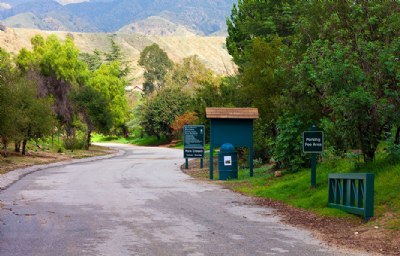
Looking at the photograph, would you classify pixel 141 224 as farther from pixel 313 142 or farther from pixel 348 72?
pixel 348 72

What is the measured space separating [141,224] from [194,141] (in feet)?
71.1

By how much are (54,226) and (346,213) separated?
633 centimetres

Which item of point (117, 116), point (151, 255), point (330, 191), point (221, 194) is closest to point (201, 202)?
point (221, 194)

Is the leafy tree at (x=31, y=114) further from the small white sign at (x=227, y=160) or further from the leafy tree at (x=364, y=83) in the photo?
the leafy tree at (x=364, y=83)

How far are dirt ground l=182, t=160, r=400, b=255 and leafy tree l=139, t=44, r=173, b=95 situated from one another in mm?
113019

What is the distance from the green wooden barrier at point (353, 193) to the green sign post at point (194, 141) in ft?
66.2

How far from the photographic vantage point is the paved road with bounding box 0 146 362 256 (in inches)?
384

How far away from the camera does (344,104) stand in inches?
558

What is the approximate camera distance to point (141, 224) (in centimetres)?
1259

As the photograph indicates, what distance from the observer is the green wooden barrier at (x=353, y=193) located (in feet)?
38.9

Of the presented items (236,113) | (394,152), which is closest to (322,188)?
(394,152)

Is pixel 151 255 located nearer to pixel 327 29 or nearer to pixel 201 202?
pixel 201 202

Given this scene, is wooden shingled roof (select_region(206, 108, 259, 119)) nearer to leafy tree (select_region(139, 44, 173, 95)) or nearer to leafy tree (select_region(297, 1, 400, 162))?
leafy tree (select_region(297, 1, 400, 162))

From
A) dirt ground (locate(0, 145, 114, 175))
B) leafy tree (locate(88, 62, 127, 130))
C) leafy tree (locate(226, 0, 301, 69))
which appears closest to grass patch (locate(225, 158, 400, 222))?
dirt ground (locate(0, 145, 114, 175))
